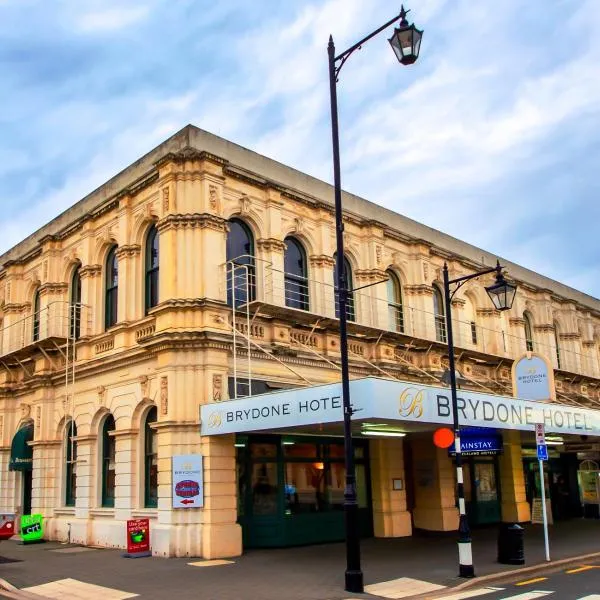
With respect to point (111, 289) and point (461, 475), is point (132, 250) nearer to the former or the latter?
point (111, 289)

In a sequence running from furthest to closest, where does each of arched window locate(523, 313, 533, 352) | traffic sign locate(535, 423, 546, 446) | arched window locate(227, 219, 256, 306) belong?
1. arched window locate(523, 313, 533, 352)
2. arched window locate(227, 219, 256, 306)
3. traffic sign locate(535, 423, 546, 446)

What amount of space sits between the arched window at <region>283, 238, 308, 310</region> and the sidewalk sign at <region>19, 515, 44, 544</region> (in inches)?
390

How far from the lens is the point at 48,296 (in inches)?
981

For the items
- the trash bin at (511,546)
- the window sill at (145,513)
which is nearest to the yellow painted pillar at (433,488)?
the trash bin at (511,546)

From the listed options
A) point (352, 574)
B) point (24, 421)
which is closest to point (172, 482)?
point (352, 574)

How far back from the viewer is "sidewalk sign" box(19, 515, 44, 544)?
2181 cm

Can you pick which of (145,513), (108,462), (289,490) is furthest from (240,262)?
(145,513)

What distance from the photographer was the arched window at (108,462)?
68.7 feet

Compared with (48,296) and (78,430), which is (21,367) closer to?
(48,296)

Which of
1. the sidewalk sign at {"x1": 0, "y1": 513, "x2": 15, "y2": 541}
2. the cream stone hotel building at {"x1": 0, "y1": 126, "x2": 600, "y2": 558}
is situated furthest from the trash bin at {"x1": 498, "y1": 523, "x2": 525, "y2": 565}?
the sidewalk sign at {"x1": 0, "y1": 513, "x2": 15, "y2": 541}

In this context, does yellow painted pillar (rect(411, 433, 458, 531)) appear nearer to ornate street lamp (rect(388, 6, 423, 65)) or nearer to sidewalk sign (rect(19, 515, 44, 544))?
sidewalk sign (rect(19, 515, 44, 544))

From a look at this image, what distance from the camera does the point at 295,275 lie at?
74.0ft

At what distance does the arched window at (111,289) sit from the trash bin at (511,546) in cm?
1270

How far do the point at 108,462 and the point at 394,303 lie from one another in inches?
428
